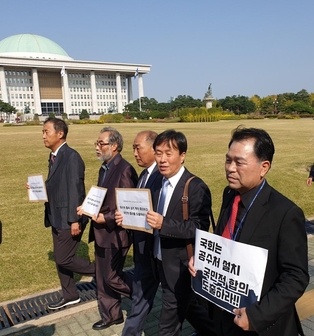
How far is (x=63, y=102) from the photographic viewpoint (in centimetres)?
10594

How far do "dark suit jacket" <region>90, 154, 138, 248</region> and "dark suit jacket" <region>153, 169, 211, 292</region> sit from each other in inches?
36.4

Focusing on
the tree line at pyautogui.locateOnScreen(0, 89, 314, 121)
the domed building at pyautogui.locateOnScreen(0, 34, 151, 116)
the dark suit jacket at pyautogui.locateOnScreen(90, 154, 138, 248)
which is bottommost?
the dark suit jacket at pyautogui.locateOnScreen(90, 154, 138, 248)

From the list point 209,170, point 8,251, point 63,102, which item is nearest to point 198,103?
point 63,102

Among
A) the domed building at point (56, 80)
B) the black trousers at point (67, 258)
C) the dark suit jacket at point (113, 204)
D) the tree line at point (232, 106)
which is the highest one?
the domed building at point (56, 80)

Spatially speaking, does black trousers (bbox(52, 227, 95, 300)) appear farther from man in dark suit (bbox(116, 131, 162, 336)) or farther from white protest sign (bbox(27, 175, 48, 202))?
man in dark suit (bbox(116, 131, 162, 336))

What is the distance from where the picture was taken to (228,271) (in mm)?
1942

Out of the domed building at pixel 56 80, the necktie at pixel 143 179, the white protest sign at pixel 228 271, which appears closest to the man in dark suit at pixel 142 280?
the necktie at pixel 143 179

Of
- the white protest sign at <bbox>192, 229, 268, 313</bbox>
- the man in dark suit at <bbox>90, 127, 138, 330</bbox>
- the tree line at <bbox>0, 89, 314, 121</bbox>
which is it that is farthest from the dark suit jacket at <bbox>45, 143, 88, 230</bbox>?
the tree line at <bbox>0, 89, 314, 121</bbox>

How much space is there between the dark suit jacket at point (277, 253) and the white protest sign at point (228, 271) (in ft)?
0.28

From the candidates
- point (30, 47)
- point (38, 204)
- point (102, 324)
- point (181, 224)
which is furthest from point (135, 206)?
point (30, 47)

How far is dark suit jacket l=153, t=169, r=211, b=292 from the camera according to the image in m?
2.63

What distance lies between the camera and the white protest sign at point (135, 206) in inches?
108

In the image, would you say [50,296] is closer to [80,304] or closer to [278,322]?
[80,304]

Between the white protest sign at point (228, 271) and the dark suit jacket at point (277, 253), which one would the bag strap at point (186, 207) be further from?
the dark suit jacket at point (277, 253)
